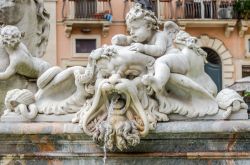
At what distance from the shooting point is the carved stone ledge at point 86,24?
95.1 ft

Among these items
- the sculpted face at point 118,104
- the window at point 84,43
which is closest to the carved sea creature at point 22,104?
the sculpted face at point 118,104

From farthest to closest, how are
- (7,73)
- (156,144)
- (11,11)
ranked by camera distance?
1. (11,11)
2. (7,73)
3. (156,144)

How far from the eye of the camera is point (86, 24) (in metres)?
29.0

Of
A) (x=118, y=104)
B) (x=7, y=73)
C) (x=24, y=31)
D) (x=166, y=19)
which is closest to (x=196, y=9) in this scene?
(x=166, y=19)

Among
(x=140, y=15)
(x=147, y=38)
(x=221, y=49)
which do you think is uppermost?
(x=140, y=15)

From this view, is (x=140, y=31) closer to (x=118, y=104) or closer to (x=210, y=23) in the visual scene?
(x=118, y=104)

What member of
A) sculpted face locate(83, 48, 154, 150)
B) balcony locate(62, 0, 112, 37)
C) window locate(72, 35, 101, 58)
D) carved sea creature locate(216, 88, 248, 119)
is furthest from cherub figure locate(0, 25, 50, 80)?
window locate(72, 35, 101, 58)

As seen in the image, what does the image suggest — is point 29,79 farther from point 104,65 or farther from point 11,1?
point 104,65

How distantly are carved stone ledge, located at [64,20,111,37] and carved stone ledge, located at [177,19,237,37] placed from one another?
265 centimetres

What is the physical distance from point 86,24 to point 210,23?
4.51 metres

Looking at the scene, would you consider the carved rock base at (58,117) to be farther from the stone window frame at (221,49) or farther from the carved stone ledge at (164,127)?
the stone window frame at (221,49)

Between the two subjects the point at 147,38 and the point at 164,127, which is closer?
the point at 164,127

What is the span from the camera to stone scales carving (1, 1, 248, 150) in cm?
479

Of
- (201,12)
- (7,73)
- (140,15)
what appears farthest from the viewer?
(201,12)
